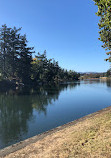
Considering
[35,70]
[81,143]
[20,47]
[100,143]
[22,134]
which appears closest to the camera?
[100,143]

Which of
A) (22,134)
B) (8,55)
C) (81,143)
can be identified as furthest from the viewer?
(8,55)

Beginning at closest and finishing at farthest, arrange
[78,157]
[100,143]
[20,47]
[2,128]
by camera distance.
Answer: [78,157] → [100,143] → [2,128] → [20,47]

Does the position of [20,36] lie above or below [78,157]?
above

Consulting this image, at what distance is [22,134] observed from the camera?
684cm

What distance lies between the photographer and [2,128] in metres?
7.80

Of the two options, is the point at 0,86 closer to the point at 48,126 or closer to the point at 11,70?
the point at 11,70

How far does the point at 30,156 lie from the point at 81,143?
63.4 inches

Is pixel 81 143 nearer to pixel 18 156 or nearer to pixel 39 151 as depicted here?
pixel 39 151

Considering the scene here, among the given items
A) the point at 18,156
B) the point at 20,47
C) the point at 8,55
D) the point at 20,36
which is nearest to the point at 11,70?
the point at 8,55

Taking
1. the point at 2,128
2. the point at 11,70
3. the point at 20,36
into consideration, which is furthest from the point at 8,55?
the point at 2,128

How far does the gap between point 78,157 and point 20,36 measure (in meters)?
40.5

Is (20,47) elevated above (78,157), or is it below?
above

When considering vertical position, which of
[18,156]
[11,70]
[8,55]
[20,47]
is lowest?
[18,156]

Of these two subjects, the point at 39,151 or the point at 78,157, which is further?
the point at 39,151
